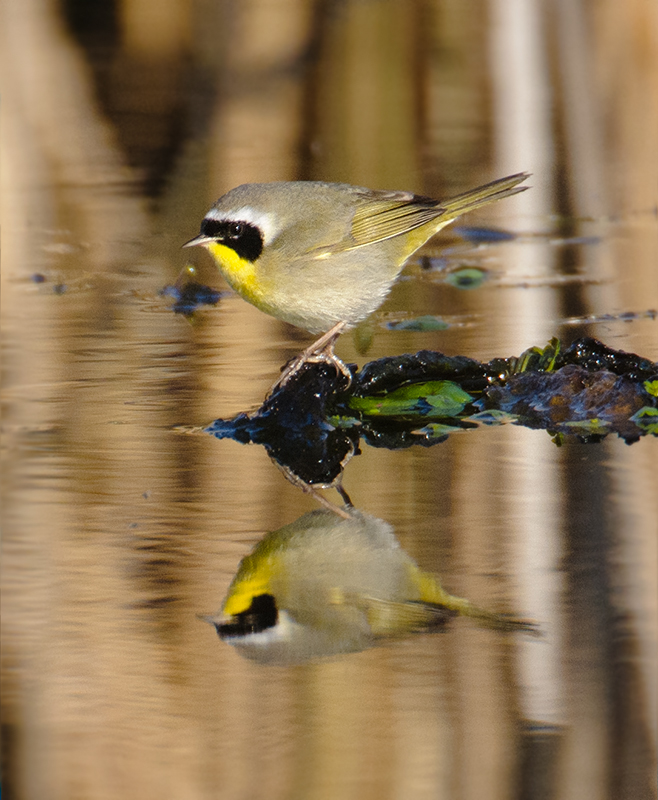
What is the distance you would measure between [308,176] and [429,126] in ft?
8.32

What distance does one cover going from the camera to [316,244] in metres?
4.74

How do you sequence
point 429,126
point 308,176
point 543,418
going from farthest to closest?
point 429,126
point 308,176
point 543,418

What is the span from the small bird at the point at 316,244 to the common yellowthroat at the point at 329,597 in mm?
1266

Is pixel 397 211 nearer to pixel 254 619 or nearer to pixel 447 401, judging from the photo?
pixel 447 401

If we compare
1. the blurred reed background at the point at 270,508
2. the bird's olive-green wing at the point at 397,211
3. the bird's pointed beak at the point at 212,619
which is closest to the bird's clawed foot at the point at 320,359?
the blurred reed background at the point at 270,508

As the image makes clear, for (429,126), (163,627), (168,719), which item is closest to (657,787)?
(168,719)

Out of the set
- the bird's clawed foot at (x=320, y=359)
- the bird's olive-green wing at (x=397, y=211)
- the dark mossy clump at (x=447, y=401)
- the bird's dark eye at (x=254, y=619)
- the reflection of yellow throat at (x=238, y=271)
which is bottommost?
the bird's dark eye at (x=254, y=619)

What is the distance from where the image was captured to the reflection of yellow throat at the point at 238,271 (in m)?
4.65

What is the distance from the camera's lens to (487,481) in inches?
154

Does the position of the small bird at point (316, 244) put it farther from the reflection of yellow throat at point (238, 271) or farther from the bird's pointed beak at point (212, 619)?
the bird's pointed beak at point (212, 619)

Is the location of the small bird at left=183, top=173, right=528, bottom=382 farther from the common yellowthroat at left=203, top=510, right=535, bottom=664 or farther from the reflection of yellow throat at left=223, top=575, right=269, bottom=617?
the reflection of yellow throat at left=223, top=575, right=269, bottom=617

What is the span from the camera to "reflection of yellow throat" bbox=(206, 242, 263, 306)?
4.65 m

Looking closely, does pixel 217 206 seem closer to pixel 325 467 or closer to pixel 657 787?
pixel 325 467

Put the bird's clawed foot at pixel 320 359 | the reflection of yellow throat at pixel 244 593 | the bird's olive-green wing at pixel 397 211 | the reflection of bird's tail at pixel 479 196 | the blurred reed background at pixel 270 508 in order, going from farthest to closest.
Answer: the reflection of bird's tail at pixel 479 196
the bird's olive-green wing at pixel 397 211
the bird's clawed foot at pixel 320 359
the reflection of yellow throat at pixel 244 593
the blurred reed background at pixel 270 508
